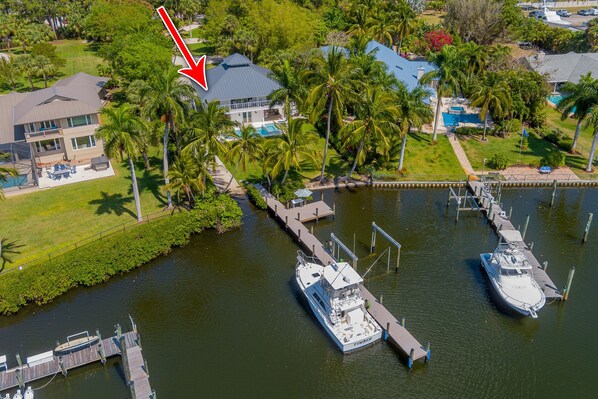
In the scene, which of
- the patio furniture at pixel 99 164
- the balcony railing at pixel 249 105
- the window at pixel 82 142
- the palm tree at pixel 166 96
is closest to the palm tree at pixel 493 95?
the balcony railing at pixel 249 105

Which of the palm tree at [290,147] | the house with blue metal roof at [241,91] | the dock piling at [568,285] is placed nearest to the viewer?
the dock piling at [568,285]

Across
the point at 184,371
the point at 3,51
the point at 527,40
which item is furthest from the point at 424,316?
the point at 3,51

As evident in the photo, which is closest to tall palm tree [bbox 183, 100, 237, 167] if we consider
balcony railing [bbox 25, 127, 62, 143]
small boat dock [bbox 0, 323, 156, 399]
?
small boat dock [bbox 0, 323, 156, 399]

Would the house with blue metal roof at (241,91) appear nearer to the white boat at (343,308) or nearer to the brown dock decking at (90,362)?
the white boat at (343,308)

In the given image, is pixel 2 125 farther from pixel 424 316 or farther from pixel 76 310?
pixel 424 316

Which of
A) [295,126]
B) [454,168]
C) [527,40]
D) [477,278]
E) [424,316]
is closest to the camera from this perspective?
[424,316]

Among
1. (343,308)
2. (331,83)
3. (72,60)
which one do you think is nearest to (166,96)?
(331,83)
